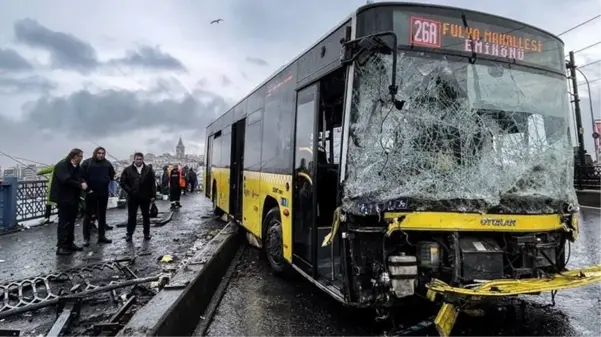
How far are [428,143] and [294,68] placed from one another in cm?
269

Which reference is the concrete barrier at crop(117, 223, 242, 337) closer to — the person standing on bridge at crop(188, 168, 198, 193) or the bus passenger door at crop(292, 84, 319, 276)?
the bus passenger door at crop(292, 84, 319, 276)

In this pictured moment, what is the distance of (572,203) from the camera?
14.2 ft

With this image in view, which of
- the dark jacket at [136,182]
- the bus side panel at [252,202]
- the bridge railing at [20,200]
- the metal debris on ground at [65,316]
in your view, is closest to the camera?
the metal debris on ground at [65,316]

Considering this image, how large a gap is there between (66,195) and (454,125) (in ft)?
23.7

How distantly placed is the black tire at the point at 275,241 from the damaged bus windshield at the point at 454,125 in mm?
→ 2643

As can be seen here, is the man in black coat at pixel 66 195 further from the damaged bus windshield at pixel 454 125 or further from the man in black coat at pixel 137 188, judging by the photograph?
the damaged bus windshield at pixel 454 125

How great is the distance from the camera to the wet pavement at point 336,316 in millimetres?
4402

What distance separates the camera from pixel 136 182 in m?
9.12

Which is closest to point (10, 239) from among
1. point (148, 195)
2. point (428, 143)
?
point (148, 195)

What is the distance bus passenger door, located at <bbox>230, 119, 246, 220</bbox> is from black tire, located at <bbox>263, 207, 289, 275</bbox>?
8.04ft

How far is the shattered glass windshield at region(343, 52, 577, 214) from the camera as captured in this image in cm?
385

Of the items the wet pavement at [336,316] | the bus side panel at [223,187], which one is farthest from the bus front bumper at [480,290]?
the bus side panel at [223,187]

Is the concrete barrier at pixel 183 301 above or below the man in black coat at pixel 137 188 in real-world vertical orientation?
below

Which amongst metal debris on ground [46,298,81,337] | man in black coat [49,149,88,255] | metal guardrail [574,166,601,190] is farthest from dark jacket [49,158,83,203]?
metal guardrail [574,166,601,190]
